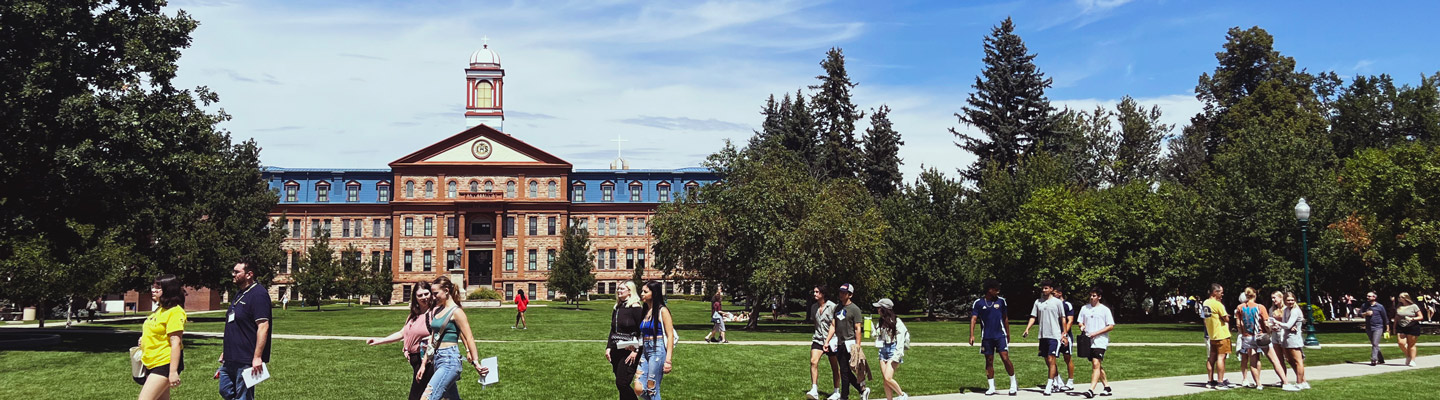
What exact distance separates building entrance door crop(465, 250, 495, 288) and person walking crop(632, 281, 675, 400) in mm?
86610

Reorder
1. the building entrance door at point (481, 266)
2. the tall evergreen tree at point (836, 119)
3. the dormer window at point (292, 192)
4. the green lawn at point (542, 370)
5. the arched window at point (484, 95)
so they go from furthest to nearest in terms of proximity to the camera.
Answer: the dormer window at point (292, 192), the arched window at point (484, 95), the building entrance door at point (481, 266), the tall evergreen tree at point (836, 119), the green lawn at point (542, 370)

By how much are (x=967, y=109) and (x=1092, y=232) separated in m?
19.7

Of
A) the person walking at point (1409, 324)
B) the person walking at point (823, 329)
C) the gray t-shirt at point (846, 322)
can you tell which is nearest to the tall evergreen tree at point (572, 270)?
the person walking at point (1409, 324)

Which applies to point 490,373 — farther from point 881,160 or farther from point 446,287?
point 881,160

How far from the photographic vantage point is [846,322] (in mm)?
14445

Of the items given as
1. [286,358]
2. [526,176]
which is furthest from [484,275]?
[286,358]

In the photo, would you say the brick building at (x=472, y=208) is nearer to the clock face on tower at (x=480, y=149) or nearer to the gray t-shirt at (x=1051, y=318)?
the clock face on tower at (x=480, y=149)

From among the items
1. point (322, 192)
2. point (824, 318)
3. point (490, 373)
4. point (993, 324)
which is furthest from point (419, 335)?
point (322, 192)

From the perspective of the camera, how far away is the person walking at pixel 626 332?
36.6 feet

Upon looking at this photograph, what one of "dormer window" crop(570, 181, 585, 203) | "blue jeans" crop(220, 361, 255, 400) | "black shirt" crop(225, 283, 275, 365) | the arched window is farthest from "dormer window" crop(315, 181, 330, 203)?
"black shirt" crop(225, 283, 275, 365)

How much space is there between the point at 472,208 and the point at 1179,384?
82.2 m

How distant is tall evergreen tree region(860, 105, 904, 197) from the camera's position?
6544 cm

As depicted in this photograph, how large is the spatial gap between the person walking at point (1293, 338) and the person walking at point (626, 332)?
11.3 m

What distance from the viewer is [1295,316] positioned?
56.2ft
